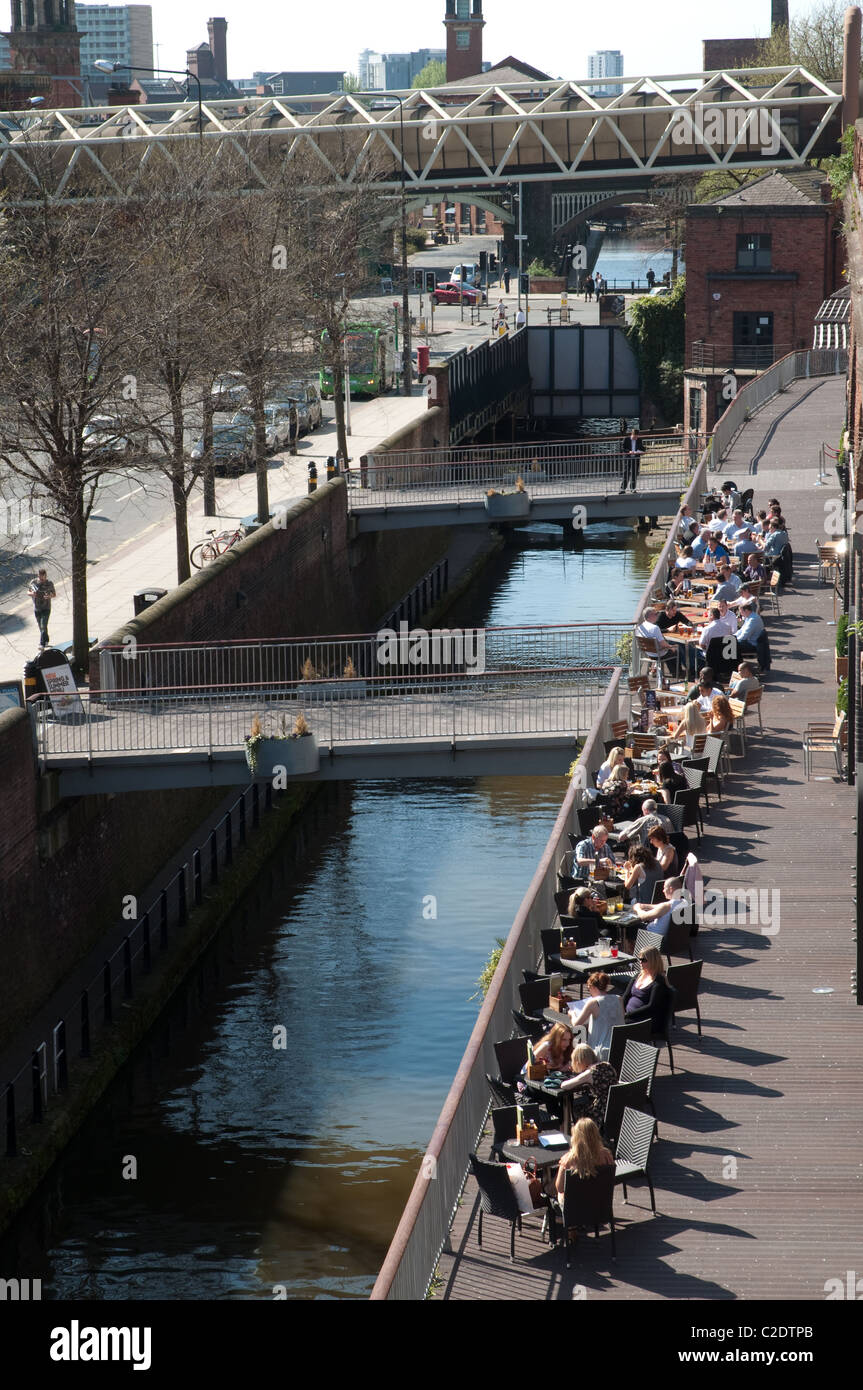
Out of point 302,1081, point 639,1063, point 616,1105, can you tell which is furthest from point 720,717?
point 616,1105

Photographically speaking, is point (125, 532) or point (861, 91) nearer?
point (125, 532)

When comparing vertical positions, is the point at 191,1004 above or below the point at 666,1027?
below

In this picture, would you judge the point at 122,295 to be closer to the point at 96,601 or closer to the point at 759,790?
the point at 96,601

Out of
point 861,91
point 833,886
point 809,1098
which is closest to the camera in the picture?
point 809,1098

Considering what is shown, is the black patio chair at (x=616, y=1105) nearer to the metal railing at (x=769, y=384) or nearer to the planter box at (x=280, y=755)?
the planter box at (x=280, y=755)

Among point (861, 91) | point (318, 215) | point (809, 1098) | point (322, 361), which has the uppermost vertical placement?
point (861, 91)

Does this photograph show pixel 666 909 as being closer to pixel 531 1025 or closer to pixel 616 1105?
pixel 531 1025

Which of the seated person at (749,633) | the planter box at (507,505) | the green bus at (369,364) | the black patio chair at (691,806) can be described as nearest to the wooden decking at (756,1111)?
the black patio chair at (691,806)

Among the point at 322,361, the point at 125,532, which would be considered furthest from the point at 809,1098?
the point at 322,361

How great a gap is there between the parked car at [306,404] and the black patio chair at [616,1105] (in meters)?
41.8

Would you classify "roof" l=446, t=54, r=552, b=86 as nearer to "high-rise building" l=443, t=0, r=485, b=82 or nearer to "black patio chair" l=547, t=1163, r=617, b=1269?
"high-rise building" l=443, t=0, r=485, b=82

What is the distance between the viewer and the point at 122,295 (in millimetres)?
31188

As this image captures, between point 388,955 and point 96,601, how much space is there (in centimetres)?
1044

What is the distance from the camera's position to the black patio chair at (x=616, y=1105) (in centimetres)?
1262
